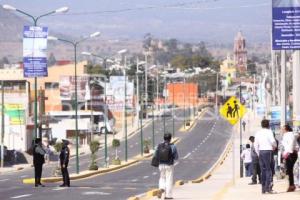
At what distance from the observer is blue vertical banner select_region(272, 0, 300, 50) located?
79.7ft

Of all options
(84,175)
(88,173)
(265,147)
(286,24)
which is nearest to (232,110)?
(286,24)

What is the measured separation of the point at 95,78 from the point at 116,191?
5403 inches

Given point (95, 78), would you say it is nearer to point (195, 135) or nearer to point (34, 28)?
point (195, 135)

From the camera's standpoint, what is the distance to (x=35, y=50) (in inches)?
1625

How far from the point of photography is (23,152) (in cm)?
8544

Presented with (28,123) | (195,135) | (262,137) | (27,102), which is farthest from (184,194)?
(195,135)

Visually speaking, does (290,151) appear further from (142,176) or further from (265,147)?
(142,176)

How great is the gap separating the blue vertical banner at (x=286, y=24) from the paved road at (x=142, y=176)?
7.29m

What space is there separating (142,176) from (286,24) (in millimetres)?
27330

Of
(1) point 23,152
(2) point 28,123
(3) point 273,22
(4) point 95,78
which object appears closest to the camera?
(3) point 273,22

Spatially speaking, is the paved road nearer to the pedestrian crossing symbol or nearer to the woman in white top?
the pedestrian crossing symbol

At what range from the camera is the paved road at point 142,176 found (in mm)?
29800

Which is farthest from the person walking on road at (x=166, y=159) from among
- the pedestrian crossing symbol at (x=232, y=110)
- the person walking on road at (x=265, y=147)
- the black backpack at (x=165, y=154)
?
the pedestrian crossing symbol at (x=232, y=110)

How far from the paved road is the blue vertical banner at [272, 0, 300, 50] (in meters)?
7.29
